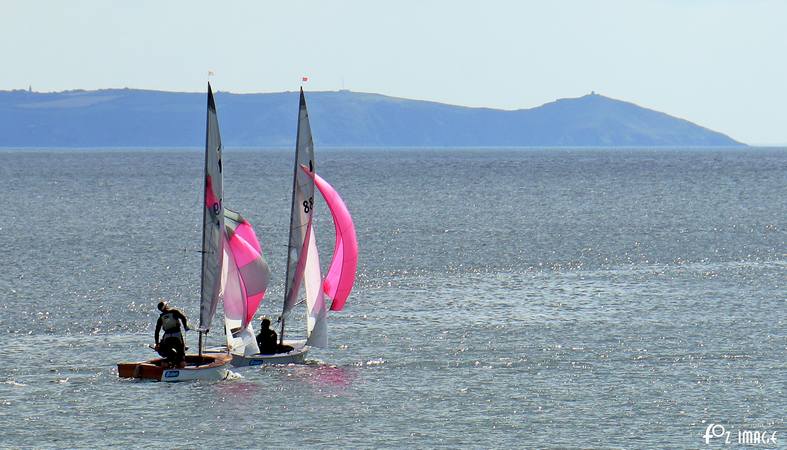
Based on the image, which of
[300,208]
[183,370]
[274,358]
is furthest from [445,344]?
[183,370]

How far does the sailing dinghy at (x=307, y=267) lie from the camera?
43.7 m

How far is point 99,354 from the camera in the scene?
45.5 meters

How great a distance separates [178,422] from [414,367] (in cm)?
987

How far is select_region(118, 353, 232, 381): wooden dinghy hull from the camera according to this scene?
4062 centimetres

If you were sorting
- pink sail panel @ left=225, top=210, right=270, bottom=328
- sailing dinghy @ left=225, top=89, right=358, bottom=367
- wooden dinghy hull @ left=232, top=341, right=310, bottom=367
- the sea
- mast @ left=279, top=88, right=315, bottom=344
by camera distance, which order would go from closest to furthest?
the sea
wooden dinghy hull @ left=232, top=341, right=310, bottom=367
sailing dinghy @ left=225, top=89, right=358, bottom=367
mast @ left=279, top=88, right=315, bottom=344
pink sail panel @ left=225, top=210, right=270, bottom=328

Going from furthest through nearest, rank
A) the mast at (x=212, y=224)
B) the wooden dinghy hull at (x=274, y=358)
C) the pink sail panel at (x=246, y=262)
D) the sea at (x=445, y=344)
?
the pink sail panel at (x=246, y=262) < the wooden dinghy hull at (x=274, y=358) < the mast at (x=212, y=224) < the sea at (x=445, y=344)

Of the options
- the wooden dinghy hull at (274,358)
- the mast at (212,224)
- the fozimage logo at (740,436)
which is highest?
the mast at (212,224)

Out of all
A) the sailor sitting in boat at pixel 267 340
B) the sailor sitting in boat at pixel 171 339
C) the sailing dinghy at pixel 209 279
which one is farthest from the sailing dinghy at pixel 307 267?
the sailor sitting in boat at pixel 171 339

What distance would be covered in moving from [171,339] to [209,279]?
9.88 ft

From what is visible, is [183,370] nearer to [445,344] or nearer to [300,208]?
[300,208]

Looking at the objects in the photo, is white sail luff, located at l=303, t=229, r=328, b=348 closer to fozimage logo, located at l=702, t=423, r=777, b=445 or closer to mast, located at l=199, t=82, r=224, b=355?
mast, located at l=199, t=82, r=224, b=355

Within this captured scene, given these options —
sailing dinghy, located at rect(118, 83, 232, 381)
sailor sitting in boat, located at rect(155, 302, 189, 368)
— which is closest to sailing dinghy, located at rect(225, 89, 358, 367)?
sailing dinghy, located at rect(118, 83, 232, 381)

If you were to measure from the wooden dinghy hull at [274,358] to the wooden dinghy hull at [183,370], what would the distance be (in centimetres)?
126

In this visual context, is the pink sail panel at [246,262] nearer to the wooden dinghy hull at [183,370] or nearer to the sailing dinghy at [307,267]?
the sailing dinghy at [307,267]
